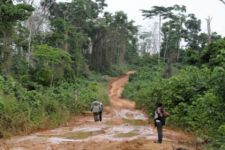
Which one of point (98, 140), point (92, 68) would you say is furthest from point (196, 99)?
point (92, 68)

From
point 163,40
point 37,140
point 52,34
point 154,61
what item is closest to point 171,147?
point 37,140

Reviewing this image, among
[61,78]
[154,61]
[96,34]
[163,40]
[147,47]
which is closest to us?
[61,78]

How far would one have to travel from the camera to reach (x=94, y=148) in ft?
51.5

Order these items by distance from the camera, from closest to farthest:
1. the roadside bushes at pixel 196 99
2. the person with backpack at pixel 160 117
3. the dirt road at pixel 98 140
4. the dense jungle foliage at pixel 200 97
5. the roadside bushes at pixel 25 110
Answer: the dirt road at pixel 98 140 → the person with backpack at pixel 160 117 → the dense jungle foliage at pixel 200 97 → the roadside bushes at pixel 196 99 → the roadside bushes at pixel 25 110

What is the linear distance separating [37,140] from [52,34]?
29708mm

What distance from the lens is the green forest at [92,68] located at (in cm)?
2067

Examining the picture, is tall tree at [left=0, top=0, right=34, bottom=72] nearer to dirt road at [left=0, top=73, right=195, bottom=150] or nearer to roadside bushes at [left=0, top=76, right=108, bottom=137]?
roadside bushes at [left=0, top=76, right=108, bottom=137]

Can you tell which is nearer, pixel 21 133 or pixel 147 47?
pixel 21 133

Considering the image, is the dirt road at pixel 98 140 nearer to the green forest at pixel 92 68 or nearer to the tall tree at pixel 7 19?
the green forest at pixel 92 68

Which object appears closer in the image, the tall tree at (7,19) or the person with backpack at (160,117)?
the person with backpack at (160,117)

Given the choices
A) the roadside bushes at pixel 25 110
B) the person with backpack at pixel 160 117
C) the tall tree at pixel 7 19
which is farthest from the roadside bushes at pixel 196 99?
the tall tree at pixel 7 19

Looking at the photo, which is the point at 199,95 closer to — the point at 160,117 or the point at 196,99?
the point at 196,99

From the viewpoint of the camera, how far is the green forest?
20.7m

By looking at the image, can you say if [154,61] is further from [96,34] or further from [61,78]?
[61,78]
